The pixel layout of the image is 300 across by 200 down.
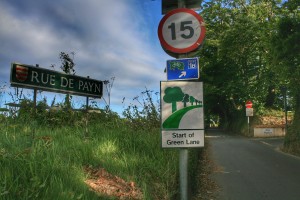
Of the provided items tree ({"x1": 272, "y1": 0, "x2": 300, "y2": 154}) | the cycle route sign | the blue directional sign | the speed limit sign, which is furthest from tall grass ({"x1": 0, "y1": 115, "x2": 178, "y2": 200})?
tree ({"x1": 272, "y1": 0, "x2": 300, "y2": 154})

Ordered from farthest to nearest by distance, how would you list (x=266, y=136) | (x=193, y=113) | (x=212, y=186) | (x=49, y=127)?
(x=266, y=136), (x=212, y=186), (x=49, y=127), (x=193, y=113)

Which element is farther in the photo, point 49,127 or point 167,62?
point 49,127

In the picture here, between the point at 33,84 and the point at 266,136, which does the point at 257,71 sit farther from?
the point at 33,84

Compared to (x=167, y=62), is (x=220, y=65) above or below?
above

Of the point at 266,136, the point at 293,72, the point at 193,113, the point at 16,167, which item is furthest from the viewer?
the point at 266,136

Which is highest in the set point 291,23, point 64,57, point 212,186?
point 291,23

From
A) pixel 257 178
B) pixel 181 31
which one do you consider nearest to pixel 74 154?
pixel 181 31

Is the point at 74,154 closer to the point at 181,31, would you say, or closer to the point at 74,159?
the point at 74,159

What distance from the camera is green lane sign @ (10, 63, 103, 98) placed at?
5711mm

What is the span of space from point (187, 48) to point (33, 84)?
2.42 m

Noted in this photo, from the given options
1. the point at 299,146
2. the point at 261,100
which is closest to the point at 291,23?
the point at 299,146

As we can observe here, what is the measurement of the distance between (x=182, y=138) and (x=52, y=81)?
2545 mm

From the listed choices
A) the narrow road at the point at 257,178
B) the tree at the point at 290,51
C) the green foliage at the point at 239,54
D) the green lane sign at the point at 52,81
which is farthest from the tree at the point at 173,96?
the green foliage at the point at 239,54

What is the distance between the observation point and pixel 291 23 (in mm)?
17469
